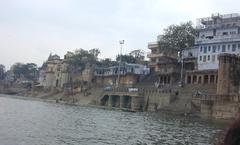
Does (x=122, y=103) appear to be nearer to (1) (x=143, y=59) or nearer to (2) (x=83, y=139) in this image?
(1) (x=143, y=59)

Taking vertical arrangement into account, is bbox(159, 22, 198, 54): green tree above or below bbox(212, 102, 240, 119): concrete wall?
above

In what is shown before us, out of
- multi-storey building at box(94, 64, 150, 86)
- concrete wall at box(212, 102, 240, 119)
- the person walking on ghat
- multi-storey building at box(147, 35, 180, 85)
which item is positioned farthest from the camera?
multi-storey building at box(94, 64, 150, 86)

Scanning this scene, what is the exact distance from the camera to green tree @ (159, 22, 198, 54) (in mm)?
87062

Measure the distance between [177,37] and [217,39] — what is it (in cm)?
1554

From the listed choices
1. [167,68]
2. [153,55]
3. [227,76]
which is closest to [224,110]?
[227,76]

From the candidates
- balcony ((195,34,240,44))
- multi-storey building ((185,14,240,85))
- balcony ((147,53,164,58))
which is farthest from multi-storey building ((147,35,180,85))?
balcony ((195,34,240,44))

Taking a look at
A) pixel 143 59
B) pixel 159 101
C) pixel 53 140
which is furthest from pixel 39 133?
pixel 143 59

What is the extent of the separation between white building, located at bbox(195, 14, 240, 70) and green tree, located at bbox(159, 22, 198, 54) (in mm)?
7328

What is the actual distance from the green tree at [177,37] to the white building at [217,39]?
7.33 m

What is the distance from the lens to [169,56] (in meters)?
92.4

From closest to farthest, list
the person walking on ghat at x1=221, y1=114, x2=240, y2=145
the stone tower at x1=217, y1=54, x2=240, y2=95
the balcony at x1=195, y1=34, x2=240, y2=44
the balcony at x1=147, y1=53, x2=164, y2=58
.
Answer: the person walking on ghat at x1=221, y1=114, x2=240, y2=145
the stone tower at x1=217, y1=54, x2=240, y2=95
the balcony at x1=195, y1=34, x2=240, y2=44
the balcony at x1=147, y1=53, x2=164, y2=58

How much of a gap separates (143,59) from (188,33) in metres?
32.4

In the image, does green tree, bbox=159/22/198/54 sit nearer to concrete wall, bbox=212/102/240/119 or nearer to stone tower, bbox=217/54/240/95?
stone tower, bbox=217/54/240/95

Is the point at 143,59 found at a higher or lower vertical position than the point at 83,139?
higher
